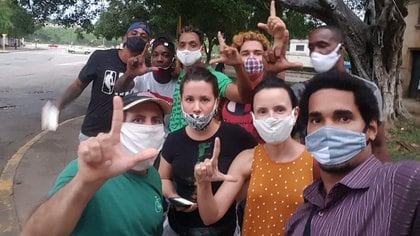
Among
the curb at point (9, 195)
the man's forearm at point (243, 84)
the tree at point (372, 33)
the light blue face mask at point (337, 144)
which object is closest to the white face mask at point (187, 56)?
the man's forearm at point (243, 84)

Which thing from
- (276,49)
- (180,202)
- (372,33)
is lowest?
(180,202)

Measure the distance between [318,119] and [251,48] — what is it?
1561mm

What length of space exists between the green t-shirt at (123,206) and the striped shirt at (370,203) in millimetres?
644

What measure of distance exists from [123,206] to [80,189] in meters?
0.31

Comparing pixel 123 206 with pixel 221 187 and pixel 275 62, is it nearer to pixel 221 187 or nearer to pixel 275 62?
pixel 221 187

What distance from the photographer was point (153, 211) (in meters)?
1.91

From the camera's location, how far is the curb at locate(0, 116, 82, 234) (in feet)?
13.9

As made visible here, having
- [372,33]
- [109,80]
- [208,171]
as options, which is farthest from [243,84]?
[372,33]

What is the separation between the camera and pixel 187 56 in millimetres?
3451

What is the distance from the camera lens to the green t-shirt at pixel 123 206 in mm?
1619

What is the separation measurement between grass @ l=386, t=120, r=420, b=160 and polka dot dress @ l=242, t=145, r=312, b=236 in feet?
19.2

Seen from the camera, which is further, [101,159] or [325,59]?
[325,59]

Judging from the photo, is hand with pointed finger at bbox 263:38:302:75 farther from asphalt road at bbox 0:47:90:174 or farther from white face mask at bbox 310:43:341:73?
asphalt road at bbox 0:47:90:174

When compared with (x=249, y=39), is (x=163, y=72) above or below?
below
